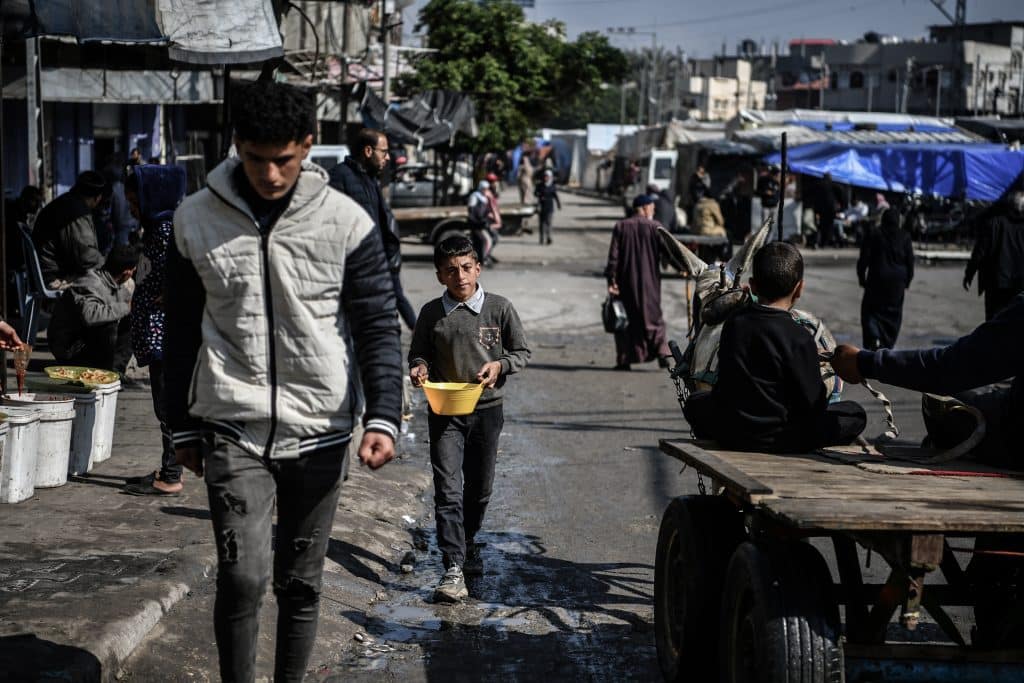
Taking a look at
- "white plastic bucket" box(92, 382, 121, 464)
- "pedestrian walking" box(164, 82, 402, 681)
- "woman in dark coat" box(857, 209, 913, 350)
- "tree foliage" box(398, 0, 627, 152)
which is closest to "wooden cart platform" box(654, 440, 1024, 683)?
"pedestrian walking" box(164, 82, 402, 681)

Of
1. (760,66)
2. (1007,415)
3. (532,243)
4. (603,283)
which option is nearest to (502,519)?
(1007,415)

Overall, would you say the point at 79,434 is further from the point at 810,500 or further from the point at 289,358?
the point at 810,500

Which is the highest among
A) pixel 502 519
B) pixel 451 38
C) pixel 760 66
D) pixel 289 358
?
pixel 760 66

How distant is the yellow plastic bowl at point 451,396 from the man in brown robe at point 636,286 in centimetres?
828

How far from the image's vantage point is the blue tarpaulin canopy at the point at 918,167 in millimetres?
31922

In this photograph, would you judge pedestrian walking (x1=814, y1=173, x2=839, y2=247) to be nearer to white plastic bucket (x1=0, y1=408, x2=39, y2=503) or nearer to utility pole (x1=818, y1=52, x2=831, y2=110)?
white plastic bucket (x1=0, y1=408, x2=39, y2=503)

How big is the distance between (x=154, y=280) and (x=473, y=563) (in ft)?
7.91

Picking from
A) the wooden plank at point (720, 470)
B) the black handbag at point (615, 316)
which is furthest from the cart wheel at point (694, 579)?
the black handbag at point (615, 316)

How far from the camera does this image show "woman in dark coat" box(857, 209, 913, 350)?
14.4 meters

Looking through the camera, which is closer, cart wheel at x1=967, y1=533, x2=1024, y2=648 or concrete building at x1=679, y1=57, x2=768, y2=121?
cart wheel at x1=967, y1=533, x2=1024, y2=648

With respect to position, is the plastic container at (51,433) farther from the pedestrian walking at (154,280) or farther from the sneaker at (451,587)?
the sneaker at (451,587)

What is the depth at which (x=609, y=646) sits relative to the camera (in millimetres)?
5734

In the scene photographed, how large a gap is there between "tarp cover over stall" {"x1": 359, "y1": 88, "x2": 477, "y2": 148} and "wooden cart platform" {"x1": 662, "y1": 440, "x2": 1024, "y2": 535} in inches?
830

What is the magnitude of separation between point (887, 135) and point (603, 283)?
1754cm
